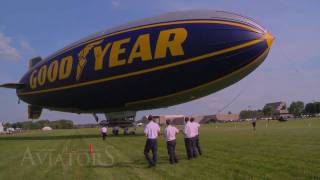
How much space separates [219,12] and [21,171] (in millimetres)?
17037

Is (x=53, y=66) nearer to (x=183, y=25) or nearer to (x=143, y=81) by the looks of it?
(x=143, y=81)

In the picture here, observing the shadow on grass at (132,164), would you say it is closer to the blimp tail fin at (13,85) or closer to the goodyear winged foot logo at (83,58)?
the goodyear winged foot logo at (83,58)

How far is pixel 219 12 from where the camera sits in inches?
1071

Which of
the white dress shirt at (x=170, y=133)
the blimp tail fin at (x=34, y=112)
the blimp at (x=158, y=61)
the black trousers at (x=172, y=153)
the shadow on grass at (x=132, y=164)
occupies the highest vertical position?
the blimp at (x=158, y=61)

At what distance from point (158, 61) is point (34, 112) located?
25427mm

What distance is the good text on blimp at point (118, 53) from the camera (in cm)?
2748

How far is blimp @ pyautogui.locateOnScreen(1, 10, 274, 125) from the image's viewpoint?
2622cm

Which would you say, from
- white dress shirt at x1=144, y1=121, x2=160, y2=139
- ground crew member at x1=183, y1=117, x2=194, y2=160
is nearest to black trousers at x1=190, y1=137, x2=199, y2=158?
ground crew member at x1=183, y1=117, x2=194, y2=160

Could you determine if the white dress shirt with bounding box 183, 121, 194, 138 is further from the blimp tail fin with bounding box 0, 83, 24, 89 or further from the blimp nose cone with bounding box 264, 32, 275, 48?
the blimp tail fin with bounding box 0, 83, 24, 89

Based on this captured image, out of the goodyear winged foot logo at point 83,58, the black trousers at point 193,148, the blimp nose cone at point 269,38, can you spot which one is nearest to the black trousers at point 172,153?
the black trousers at point 193,148

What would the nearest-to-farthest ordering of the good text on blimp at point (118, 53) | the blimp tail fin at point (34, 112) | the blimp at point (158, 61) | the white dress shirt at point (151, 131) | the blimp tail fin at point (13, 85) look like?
1. the white dress shirt at point (151, 131)
2. the blimp at point (158, 61)
3. the good text on blimp at point (118, 53)
4. the blimp tail fin at point (13, 85)
5. the blimp tail fin at point (34, 112)

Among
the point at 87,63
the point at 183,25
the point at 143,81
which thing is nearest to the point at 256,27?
the point at 183,25

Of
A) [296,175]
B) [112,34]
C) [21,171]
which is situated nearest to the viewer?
[296,175]

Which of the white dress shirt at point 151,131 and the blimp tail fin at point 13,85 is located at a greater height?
the blimp tail fin at point 13,85
